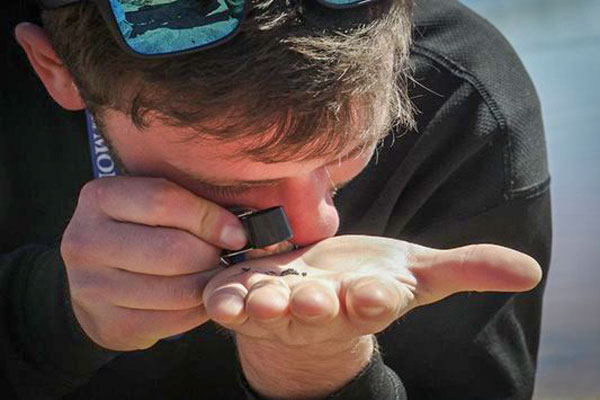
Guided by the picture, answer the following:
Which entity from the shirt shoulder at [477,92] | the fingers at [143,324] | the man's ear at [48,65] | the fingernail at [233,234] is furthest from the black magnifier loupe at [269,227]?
the shirt shoulder at [477,92]

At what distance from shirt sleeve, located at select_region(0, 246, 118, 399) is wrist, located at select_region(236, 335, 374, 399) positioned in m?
0.27

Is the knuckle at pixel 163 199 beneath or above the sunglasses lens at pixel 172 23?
beneath

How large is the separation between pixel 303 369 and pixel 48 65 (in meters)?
0.59

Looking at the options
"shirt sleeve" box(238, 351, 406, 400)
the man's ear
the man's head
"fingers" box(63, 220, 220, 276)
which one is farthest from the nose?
the man's ear

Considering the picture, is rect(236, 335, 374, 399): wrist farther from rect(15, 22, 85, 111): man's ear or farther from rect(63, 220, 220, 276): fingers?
rect(15, 22, 85, 111): man's ear

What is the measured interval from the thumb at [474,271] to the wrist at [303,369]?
21cm

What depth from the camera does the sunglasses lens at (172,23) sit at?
133 centimetres

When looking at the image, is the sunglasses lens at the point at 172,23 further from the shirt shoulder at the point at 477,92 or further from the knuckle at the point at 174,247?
the shirt shoulder at the point at 477,92

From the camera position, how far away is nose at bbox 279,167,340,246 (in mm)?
1469

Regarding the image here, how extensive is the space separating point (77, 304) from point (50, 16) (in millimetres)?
429

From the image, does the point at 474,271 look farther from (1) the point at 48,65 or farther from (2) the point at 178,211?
(1) the point at 48,65

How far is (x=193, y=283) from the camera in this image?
4.82ft

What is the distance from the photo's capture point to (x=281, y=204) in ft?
4.83

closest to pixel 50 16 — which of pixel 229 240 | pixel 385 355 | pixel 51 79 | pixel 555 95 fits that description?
pixel 51 79
